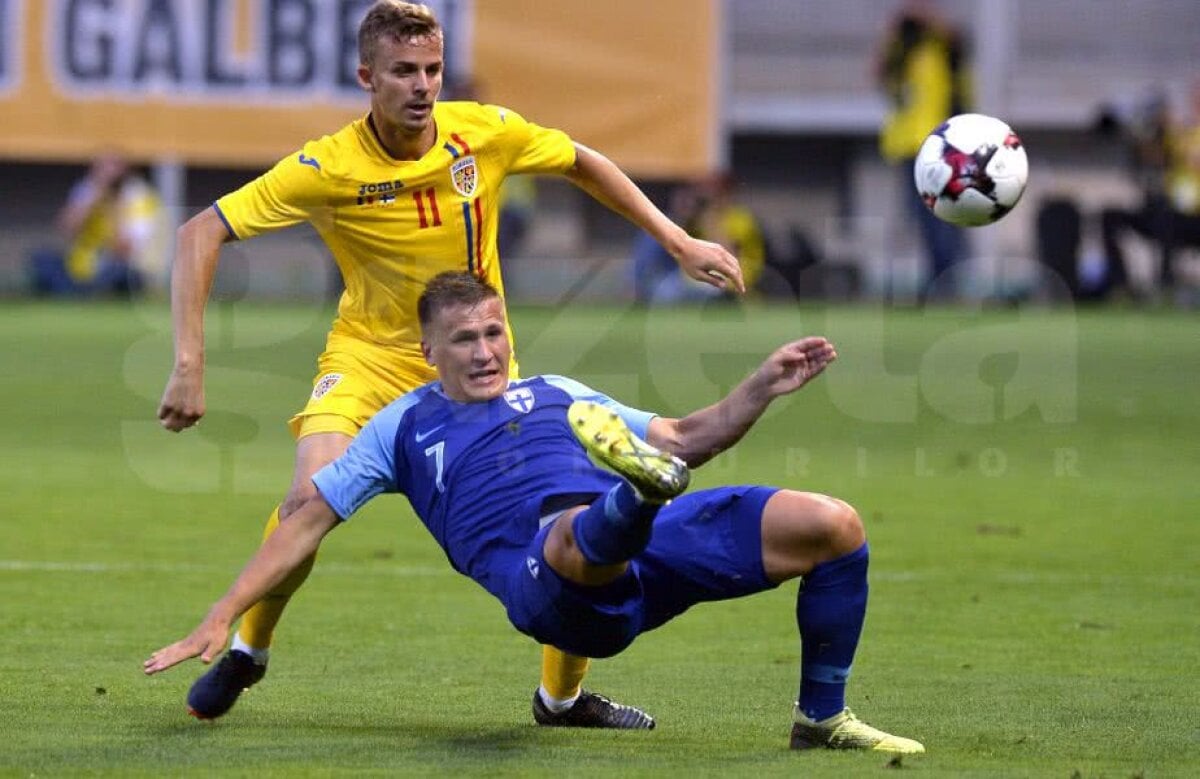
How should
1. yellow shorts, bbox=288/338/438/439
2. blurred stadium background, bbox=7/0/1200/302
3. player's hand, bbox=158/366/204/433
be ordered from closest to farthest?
player's hand, bbox=158/366/204/433
yellow shorts, bbox=288/338/438/439
blurred stadium background, bbox=7/0/1200/302

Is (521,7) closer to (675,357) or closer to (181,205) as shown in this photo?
(181,205)

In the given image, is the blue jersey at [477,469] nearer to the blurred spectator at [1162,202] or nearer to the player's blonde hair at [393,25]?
the player's blonde hair at [393,25]

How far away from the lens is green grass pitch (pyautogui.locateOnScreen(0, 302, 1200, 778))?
6.06 meters

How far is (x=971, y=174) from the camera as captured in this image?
30.8 feet

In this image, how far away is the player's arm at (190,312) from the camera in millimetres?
6422

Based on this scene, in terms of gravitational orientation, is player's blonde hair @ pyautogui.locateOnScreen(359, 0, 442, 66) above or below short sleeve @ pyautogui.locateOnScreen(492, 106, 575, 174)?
above

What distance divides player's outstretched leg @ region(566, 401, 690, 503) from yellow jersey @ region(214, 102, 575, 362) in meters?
1.97

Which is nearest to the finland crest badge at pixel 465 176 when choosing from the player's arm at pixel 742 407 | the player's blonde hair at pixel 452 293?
the player's blonde hair at pixel 452 293

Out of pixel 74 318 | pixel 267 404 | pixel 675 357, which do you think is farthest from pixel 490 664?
pixel 74 318

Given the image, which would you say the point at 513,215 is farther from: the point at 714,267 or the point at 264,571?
the point at 264,571

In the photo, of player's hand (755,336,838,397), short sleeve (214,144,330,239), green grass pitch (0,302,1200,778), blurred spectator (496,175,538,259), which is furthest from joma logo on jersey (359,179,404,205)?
blurred spectator (496,175,538,259)

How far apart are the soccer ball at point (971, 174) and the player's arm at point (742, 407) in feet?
11.6

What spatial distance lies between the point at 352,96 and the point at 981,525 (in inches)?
735

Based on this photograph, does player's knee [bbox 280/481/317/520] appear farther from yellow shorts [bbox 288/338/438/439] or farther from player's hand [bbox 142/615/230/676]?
player's hand [bbox 142/615/230/676]
